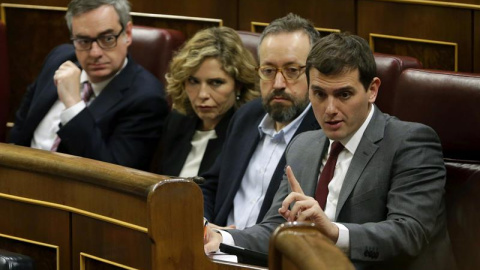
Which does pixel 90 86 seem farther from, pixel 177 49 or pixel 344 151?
pixel 344 151

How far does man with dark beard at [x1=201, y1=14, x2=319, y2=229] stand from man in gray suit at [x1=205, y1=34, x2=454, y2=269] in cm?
25

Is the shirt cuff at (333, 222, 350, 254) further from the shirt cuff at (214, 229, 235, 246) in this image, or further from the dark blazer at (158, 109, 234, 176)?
the dark blazer at (158, 109, 234, 176)

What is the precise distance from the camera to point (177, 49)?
2527 mm

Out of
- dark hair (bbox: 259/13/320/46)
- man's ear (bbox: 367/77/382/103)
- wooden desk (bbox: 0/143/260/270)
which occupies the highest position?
dark hair (bbox: 259/13/320/46)

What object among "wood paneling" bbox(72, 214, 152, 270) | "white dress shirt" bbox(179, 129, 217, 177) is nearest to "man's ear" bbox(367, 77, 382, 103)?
"wood paneling" bbox(72, 214, 152, 270)

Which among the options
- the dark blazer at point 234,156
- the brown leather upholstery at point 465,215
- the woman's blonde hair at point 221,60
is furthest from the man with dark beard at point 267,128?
the brown leather upholstery at point 465,215

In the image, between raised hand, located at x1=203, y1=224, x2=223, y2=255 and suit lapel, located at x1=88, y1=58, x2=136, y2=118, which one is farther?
suit lapel, located at x1=88, y1=58, x2=136, y2=118

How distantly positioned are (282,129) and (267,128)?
60mm

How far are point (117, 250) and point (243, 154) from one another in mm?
543

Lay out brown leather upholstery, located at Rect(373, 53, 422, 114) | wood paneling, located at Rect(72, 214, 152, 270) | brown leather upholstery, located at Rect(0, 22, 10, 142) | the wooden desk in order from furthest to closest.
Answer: brown leather upholstery, located at Rect(0, 22, 10, 142) < brown leather upholstery, located at Rect(373, 53, 422, 114) < wood paneling, located at Rect(72, 214, 152, 270) < the wooden desk

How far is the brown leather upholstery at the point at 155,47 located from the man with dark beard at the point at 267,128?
1.41ft

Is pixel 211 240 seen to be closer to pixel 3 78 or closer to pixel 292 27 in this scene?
pixel 292 27

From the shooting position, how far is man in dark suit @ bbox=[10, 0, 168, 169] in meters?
2.35

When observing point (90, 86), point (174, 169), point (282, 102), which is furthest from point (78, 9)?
point (282, 102)
